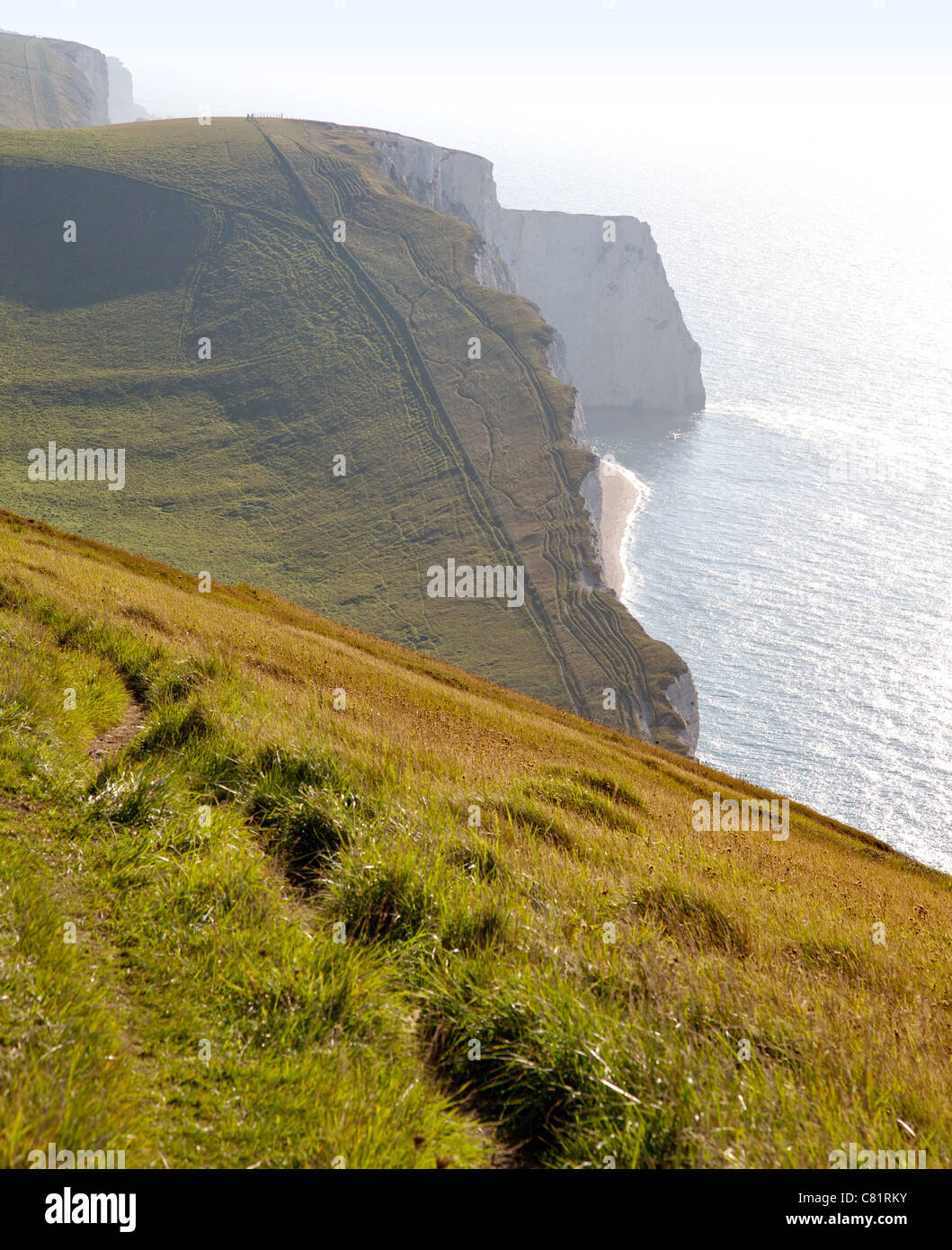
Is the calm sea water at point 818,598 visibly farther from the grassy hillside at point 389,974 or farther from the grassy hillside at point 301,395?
the grassy hillside at point 389,974

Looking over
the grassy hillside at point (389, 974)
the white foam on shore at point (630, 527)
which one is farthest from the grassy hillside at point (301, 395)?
the grassy hillside at point (389, 974)

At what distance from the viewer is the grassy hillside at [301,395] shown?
361ft

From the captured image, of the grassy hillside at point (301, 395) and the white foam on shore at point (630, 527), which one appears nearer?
the grassy hillside at point (301, 395)

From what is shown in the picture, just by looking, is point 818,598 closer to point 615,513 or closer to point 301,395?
point 615,513

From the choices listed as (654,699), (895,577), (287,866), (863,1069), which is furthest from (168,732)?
(895,577)

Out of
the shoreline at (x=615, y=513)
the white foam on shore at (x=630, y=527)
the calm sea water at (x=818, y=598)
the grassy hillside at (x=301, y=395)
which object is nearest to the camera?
the calm sea water at (x=818, y=598)

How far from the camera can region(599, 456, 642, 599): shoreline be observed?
438 ft

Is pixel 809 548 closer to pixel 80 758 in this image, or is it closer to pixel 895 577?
pixel 895 577

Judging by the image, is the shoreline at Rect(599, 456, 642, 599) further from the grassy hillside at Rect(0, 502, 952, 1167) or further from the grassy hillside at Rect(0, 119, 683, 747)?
the grassy hillside at Rect(0, 502, 952, 1167)

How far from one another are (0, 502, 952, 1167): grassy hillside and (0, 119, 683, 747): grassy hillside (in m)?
82.8

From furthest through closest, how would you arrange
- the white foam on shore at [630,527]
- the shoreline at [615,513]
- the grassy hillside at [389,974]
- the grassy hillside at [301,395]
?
1. the shoreline at [615,513]
2. the white foam on shore at [630,527]
3. the grassy hillside at [301,395]
4. the grassy hillside at [389,974]

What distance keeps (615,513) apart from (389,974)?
154377mm

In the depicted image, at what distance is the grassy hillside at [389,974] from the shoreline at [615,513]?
118 m

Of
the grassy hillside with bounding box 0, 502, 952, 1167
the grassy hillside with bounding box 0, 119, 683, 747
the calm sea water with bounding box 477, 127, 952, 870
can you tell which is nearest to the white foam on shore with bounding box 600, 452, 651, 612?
the calm sea water with bounding box 477, 127, 952, 870
